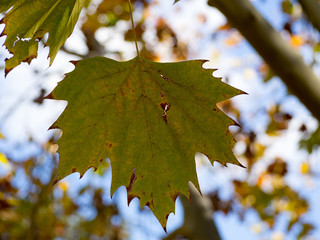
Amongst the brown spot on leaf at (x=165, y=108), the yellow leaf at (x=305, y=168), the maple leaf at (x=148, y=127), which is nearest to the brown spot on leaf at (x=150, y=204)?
the maple leaf at (x=148, y=127)

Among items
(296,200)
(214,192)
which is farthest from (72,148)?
(296,200)

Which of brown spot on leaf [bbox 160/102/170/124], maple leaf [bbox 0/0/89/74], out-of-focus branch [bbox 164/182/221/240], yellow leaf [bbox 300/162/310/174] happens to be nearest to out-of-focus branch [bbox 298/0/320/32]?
brown spot on leaf [bbox 160/102/170/124]

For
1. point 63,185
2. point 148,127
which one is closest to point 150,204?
point 148,127

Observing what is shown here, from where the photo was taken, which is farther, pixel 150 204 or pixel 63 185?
pixel 63 185

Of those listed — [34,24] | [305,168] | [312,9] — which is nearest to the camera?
[34,24]

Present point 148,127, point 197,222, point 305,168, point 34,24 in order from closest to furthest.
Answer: point 34,24 → point 148,127 → point 197,222 → point 305,168

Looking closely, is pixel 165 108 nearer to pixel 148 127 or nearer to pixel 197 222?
pixel 148 127
